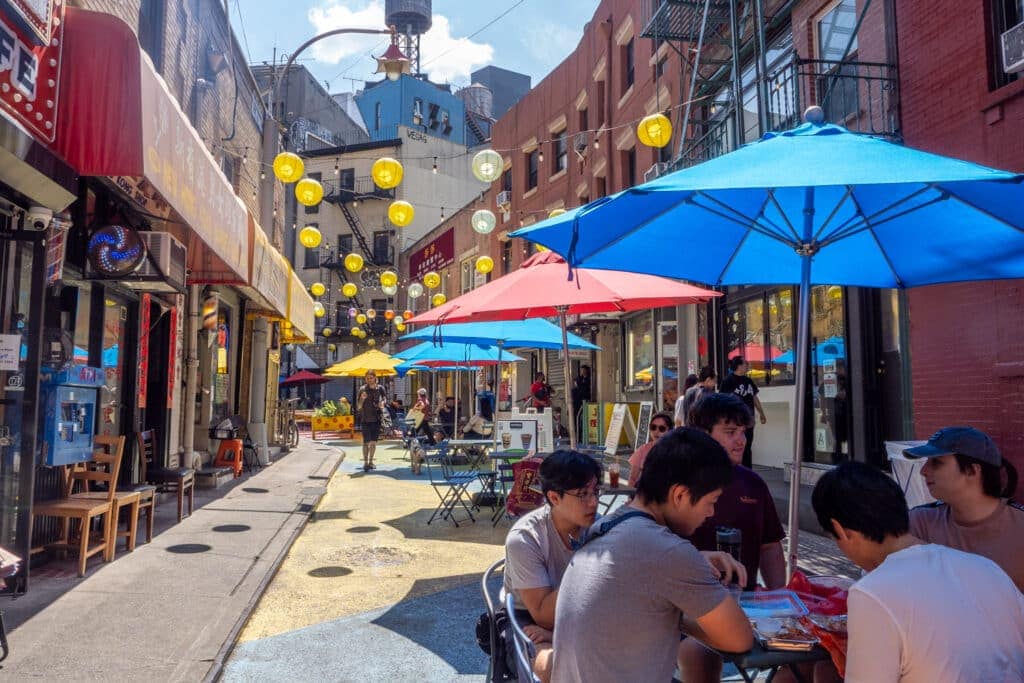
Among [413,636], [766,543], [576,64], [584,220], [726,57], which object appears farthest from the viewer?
[576,64]

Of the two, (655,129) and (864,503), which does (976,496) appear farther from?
(655,129)

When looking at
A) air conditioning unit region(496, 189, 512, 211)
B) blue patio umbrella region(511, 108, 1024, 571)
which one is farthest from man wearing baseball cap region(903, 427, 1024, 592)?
air conditioning unit region(496, 189, 512, 211)

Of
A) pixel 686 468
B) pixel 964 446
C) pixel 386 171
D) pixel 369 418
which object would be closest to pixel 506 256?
pixel 369 418

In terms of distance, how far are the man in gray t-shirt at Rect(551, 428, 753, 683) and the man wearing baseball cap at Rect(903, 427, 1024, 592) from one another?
130 cm

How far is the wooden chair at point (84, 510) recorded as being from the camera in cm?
598

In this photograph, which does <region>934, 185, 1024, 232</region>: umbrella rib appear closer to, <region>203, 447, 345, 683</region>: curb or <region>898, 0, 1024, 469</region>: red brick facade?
<region>898, 0, 1024, 469</region>: red brick facade

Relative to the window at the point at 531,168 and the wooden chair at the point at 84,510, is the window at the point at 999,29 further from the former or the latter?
the window at the point at 531,168

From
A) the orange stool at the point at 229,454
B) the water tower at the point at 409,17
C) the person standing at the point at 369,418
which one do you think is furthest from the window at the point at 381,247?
the orange stool at the point at 229,454

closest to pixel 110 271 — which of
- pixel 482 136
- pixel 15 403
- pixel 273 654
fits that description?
pixel 15 403

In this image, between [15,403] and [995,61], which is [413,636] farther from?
[995,61]

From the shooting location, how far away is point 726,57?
555 inches

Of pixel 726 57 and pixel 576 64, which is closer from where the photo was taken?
pixel 726 57

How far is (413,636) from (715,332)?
35.4ft

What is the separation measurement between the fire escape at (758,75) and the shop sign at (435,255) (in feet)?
64.7
